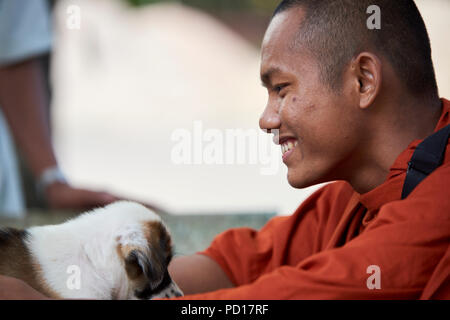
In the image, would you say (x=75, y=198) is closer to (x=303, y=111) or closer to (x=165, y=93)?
(x=165, y=93)

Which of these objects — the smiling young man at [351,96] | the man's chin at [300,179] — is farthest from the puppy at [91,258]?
the man's chin at [300,179]

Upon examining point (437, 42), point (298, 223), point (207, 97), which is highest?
point (437, 42)

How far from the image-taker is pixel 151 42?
4.58ft

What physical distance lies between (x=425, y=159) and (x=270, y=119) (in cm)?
35

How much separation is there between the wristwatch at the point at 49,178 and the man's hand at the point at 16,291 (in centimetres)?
37

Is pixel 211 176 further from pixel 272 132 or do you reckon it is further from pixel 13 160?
pixel 13 160

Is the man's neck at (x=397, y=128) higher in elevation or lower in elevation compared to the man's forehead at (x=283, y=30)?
lower

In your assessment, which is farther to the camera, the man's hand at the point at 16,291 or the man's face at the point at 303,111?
the man's face at the point at 303,111

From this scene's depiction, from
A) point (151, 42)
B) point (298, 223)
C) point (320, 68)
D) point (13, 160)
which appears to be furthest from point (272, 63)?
point (13, 160)

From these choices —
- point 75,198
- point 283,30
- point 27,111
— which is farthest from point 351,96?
point 27,111

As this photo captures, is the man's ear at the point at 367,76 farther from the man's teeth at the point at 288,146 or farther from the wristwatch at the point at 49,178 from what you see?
the wristwatch at the point at 49,178

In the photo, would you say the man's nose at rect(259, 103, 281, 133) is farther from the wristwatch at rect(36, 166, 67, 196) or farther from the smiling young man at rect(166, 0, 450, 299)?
the wristwatch at rect(36, 166, 67, 196)

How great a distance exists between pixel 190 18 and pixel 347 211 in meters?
0.66

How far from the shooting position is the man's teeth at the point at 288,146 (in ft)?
3.93
